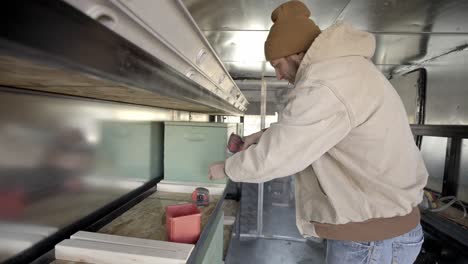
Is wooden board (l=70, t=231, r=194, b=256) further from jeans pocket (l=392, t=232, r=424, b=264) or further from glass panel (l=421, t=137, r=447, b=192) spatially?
glass panel (l=421, t=137, r=447, b=192)

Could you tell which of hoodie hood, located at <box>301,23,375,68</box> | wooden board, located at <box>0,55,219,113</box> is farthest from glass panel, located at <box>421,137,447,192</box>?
wooden board, located at <box>0,55,219,113</box>

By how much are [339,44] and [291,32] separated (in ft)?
0.70

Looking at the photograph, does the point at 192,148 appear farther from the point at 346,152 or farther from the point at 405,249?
the point at 405,249

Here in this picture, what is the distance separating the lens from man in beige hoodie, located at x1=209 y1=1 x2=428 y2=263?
0.78 m

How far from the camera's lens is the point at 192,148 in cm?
145

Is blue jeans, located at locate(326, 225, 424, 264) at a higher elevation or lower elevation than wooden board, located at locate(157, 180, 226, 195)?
lower

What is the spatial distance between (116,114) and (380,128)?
1.13 metres

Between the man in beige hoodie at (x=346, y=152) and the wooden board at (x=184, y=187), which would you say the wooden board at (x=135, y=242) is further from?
the wooden board at (x=184, y=187)

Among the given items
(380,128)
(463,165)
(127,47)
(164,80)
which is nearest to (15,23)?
(127,47)

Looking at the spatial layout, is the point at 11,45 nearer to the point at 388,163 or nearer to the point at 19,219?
the point at 19,219

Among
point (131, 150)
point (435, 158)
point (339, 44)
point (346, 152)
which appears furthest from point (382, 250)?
point (435, 158)

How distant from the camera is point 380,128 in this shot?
0.83 m

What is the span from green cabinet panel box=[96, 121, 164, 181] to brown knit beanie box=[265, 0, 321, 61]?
0.83 metres

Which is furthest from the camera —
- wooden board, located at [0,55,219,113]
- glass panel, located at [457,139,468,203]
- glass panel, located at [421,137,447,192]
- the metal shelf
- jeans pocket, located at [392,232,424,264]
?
glass panel, located at [421,137,447,192]
